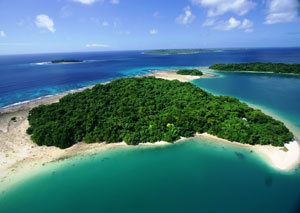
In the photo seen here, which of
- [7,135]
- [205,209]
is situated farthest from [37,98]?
[205,209]

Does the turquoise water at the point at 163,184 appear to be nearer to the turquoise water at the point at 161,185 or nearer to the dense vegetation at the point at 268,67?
the turquoise water at the point at 161,185

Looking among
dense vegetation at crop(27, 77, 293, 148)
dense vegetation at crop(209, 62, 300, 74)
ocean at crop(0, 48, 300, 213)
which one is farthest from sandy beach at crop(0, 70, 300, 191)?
dense vegetation at crop(209, 62, 300, 74)

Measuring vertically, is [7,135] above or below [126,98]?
below

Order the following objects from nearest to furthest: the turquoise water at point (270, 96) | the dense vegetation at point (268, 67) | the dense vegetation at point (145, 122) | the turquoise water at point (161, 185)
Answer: the turquoise water at point (161, 185) < the dense vegetation at point (145, 122) < the turquoise water at point (270, 96) < the dense vegetation at point (268, 67)

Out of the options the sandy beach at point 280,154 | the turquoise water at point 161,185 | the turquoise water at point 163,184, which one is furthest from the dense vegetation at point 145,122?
the turquoise water at point 161,185

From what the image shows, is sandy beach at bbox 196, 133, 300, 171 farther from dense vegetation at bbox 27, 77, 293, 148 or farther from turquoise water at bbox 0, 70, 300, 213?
turquoise water at bbox 0, 70, 300, 213

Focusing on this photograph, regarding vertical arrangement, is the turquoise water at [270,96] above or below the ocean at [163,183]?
above

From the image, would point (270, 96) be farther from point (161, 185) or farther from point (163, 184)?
point (161, 185)

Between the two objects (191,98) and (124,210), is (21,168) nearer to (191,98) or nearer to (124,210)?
(124,210)
